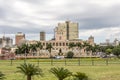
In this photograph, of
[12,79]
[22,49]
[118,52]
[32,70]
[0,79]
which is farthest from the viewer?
[22,49]

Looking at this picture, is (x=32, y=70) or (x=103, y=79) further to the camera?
(x=103, y=79)

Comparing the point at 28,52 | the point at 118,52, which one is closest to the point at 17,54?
the point at 28,52

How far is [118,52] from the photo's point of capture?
158875mm

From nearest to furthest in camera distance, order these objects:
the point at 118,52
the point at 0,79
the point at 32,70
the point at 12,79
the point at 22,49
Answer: the point at 0,79, the point at 32,70, the point at 12,79, the point at 118,52, the point at 22,49

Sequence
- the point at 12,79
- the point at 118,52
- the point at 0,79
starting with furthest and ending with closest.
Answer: the point at 118,52 < the point at 12,79 < the point at 0,79

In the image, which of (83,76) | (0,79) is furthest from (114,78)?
(0,79)

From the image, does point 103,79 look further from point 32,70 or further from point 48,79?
point 32,70

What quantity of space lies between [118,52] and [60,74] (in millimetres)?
143552

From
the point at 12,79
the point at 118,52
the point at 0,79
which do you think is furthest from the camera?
the point at 118,52

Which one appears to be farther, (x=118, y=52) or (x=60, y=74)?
A: (x=118, y=52)

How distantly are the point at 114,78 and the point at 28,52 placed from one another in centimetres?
17193

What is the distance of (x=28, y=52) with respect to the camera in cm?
19888

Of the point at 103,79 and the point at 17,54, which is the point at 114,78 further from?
the point at 17,54

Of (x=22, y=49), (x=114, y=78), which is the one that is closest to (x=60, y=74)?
(x=114, y=78)
